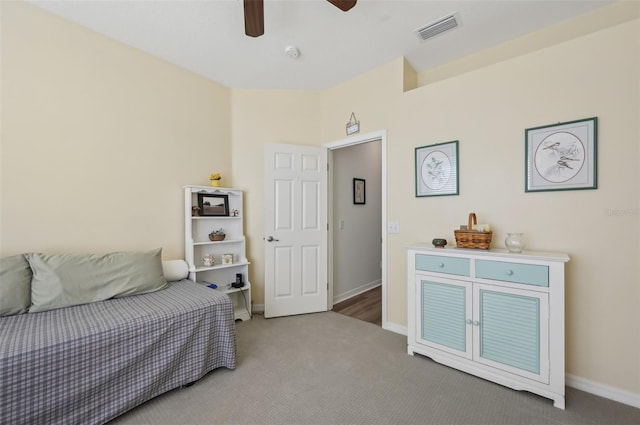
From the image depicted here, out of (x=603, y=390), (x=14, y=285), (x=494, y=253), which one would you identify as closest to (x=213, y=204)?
(x=14, y=285)

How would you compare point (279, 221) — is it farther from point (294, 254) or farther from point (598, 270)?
point (598, 270)

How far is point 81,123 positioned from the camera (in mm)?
2291

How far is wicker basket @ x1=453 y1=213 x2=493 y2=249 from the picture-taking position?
2061mm

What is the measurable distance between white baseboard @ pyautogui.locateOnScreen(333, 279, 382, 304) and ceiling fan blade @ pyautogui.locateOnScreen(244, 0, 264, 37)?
3098 millimetres

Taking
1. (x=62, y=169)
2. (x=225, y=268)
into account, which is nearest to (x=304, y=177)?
(x=225, y=268)

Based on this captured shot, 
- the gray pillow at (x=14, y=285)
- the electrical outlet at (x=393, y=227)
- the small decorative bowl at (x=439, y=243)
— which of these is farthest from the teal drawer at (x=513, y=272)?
the gray pillow at (x=14, y=285)

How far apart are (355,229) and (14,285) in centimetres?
343

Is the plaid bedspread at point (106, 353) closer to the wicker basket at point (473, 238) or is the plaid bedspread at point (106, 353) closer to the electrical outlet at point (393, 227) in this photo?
the electrical outlet at point (393, 227)

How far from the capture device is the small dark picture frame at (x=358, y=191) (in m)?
4.11

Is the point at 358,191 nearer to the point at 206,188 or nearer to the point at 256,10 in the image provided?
the point at 206,188

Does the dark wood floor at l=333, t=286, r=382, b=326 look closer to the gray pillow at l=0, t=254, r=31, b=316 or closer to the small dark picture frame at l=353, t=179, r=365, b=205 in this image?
the small dark picture frame at l=353, t=179, r=365, b=205

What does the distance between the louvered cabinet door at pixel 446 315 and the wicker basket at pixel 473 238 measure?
11.5 inches

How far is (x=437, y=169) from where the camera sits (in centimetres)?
256

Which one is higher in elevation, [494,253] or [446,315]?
[494,253]
